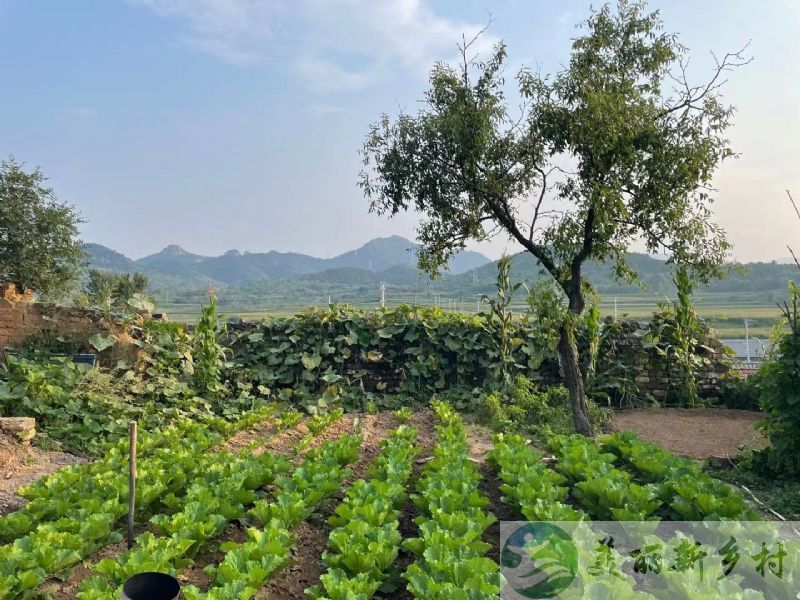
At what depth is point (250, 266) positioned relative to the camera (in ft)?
533

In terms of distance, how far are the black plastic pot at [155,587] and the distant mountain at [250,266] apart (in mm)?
86389

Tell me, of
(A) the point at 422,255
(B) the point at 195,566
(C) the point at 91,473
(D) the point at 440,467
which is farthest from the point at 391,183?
(B) the point at 195,566

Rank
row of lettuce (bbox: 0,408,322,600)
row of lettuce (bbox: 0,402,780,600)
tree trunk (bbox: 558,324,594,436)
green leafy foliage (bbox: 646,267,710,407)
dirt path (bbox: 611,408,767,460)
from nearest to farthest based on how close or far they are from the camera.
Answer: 1. row of lettuce (bbox: 0,402,780,600)
2. row of lettuce (bbox: 0,408,322,600)
3. dirt path (bbox: 611,408,767,460)
4. tree trunk (bbox: 558,324,594,436)
5. green leafy foliage (bbox: 646,267,710,407)

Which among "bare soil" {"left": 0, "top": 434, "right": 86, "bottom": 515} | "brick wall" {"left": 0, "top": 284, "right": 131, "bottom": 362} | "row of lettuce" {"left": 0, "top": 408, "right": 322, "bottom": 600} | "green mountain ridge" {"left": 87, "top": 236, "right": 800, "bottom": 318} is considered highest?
"green mountain ridge" {"left": 87, "top": 236, "right": 800, "bottom": 318}

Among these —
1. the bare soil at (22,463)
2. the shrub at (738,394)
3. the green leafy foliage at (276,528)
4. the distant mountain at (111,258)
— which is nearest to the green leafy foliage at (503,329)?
the shrub at (738,394)

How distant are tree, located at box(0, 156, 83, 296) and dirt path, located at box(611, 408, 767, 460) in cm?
1292

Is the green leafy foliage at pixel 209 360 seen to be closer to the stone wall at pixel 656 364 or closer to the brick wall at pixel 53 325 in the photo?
the brick wall at pixel 53 325

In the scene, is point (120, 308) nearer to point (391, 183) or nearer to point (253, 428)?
point (253, 428)

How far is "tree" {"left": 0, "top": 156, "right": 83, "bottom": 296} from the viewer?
13814 mm

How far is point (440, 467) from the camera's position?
576 centimetres

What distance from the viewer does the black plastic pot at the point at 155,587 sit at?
2.92 meters

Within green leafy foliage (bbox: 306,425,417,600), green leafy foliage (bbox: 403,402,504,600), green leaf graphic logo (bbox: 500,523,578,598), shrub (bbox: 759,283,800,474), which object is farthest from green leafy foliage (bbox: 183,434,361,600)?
shrub (bbox: 759,283,800,474)

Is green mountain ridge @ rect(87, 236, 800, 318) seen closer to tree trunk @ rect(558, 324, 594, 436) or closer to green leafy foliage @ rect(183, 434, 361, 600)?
tree trunk @ rect(558, 324, 594, 436)

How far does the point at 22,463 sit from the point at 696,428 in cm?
975
